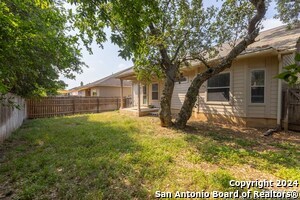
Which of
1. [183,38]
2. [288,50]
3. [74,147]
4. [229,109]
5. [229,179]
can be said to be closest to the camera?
[229,179]

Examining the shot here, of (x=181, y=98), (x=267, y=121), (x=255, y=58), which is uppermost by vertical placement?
(x=255, y=58)

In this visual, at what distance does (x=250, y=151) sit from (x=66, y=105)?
1323 cm

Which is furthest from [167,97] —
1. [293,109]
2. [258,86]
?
[293,109]

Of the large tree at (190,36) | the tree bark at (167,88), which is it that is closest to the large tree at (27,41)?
the large tree at (190,36)

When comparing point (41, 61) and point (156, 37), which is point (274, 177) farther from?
point (41, 61)

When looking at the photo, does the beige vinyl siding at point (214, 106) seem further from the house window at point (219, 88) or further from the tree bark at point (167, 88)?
the tree bark at point (167, 88)

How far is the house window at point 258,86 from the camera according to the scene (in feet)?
26.0

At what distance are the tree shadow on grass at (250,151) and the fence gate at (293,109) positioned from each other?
1.71 metres

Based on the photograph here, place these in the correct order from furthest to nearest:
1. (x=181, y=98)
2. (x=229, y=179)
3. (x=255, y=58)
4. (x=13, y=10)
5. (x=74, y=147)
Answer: (x=181, y=98) → (x=255, y=58) → (x=74, y=147) → (x=13, y=10) → (x=229, y=179)

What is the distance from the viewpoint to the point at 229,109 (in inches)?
348

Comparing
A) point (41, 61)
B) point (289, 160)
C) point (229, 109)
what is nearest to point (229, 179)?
point (289, 160)

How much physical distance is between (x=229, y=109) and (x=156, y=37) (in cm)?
494

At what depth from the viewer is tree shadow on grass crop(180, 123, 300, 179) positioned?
3996 millimetres

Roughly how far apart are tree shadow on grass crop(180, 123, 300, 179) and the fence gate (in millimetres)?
1707
